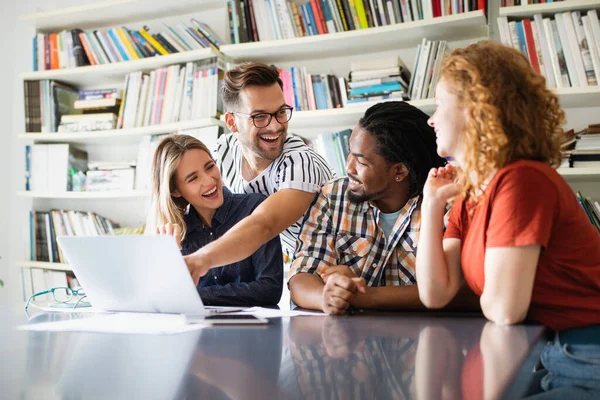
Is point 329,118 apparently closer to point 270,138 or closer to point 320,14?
point 320,14

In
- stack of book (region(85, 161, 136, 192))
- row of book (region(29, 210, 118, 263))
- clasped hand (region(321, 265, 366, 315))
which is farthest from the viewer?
row of book (region(29, 210, 118, 263))

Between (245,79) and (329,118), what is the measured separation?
1.17 metres

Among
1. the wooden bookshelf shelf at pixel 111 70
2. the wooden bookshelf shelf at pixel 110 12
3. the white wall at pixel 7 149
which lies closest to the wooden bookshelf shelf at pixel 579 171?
the wooden bookshelf shelf at pixel 111 70

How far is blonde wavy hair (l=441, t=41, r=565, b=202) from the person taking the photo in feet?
3.63

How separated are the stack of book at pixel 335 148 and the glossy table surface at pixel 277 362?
1.98 meters

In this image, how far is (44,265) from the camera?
3.62 metres

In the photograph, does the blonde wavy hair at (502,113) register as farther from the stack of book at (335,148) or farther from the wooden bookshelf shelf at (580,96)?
the stack of book at (335,148)

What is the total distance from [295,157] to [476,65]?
0.78m

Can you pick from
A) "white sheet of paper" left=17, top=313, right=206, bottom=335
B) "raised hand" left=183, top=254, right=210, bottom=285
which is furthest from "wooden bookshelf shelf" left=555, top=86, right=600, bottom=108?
"white sheet of paper" left=17, top=313, right=206, bottom=335

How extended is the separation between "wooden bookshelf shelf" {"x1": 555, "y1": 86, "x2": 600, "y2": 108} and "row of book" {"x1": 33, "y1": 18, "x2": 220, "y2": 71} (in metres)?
1.73

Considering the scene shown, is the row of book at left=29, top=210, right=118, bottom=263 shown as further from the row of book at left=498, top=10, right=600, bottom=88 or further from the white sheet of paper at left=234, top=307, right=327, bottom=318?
the white sheet of paper at left=234, top=307, right=327, bottom=318

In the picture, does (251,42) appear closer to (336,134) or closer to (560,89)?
(336,134)

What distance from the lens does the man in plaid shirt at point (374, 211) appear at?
5.15 feet

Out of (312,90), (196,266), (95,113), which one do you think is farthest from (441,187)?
(95,113)
